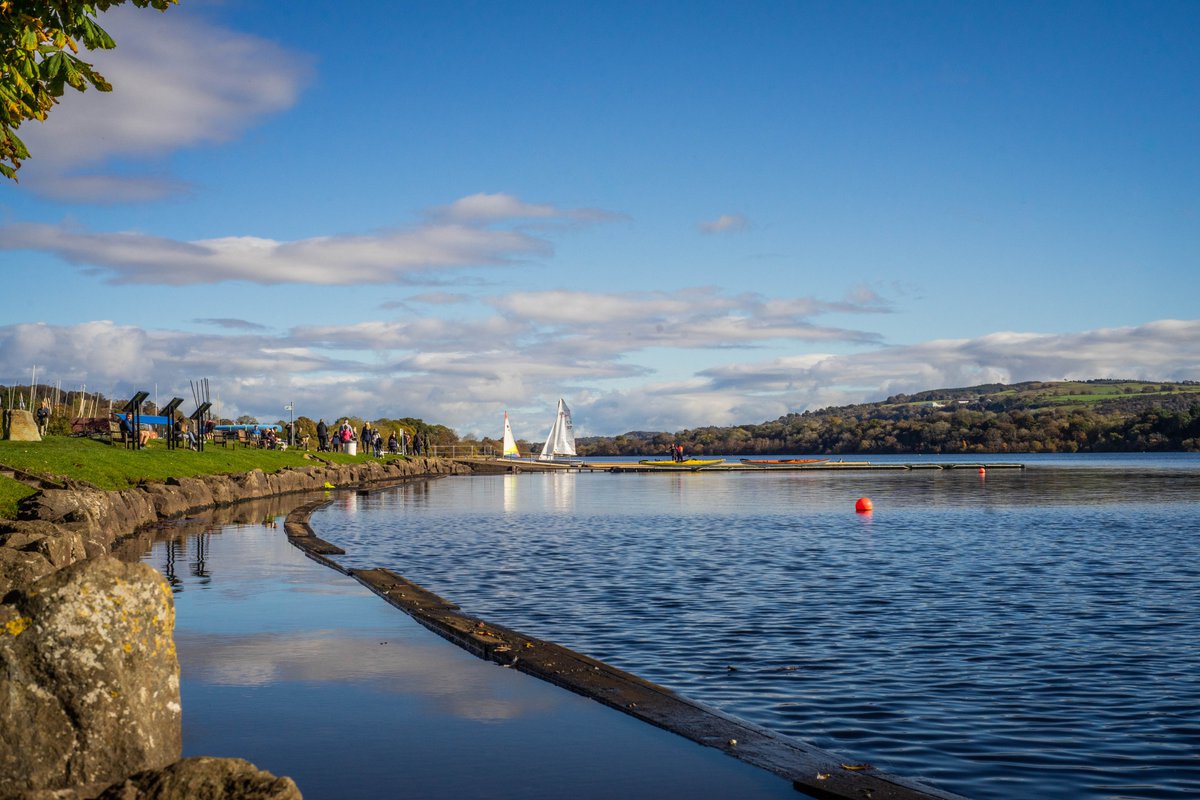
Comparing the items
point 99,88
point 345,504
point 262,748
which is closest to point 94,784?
point 262,748

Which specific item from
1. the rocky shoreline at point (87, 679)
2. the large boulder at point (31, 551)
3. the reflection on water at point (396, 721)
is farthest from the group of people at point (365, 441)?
the rocky shoreline at point (87, 679)

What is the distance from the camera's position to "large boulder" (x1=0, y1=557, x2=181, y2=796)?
20.2 ft

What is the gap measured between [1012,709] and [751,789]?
4405 millimetres

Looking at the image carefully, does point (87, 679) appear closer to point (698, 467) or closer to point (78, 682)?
point (78, 682)

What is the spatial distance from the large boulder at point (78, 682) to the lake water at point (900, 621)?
5616 mm

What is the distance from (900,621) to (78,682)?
12.1 m

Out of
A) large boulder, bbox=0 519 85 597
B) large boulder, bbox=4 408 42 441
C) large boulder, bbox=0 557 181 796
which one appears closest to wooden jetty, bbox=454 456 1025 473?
large boulder, bbox=4 408 42 441

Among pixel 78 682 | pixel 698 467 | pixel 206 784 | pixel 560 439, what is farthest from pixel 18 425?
pixel 560 439

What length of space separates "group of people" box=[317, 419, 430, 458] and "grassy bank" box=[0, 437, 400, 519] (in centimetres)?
2662

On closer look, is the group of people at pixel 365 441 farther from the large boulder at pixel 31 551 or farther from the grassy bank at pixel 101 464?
the large boulder at pixel 31 551

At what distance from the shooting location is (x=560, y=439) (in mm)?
124875

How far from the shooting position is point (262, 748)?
7750 millimetres

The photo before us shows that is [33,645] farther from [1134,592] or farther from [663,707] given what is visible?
[1134,592]

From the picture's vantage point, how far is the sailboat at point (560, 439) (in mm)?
123688
